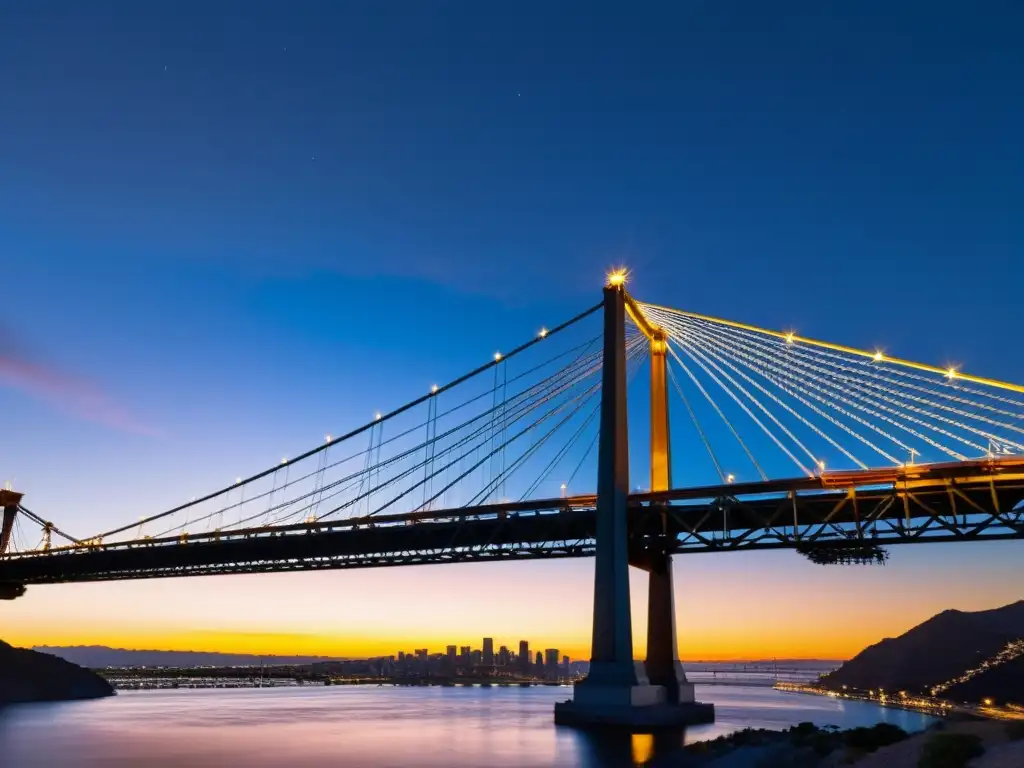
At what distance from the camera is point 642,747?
35.8 meters

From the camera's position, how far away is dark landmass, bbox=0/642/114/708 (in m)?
78.4

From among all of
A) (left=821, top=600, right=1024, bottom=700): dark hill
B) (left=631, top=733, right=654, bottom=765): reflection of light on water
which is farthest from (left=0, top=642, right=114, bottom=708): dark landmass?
(left=821, top=600, right=1024, bottom=700): dark hill

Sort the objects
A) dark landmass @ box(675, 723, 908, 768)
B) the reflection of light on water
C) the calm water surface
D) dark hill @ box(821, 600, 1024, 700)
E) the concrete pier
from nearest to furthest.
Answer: dark landmass @ box(675, 723, 908, 768)
the reflection of light on water
the calm water surface
the concrete pier
dark hill @ box(821, 600, 1024, 700)

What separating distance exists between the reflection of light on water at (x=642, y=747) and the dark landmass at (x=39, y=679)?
62889 millimetres

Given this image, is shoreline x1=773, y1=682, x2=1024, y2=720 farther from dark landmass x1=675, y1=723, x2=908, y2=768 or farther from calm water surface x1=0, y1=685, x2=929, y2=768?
dark landmass x1=675, y1=723, x2=908, y2=768

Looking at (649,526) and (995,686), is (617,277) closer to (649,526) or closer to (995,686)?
(649,526)

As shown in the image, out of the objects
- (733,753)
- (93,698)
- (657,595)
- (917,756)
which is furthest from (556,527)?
(93,698)

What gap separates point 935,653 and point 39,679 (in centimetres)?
17400

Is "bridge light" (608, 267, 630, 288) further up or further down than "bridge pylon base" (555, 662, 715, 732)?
further up

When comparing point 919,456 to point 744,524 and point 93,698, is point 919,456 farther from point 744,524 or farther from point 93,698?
point 93,698

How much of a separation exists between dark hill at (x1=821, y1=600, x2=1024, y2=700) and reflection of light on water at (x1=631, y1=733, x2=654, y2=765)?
13483 cm

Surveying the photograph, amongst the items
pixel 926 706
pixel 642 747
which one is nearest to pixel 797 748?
pixel 642 747

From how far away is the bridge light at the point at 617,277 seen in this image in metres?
A: 50.5

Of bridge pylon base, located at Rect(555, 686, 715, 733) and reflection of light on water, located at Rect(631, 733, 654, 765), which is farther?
bridge pylon base, located at Rect(555, 686, 715, 733)
